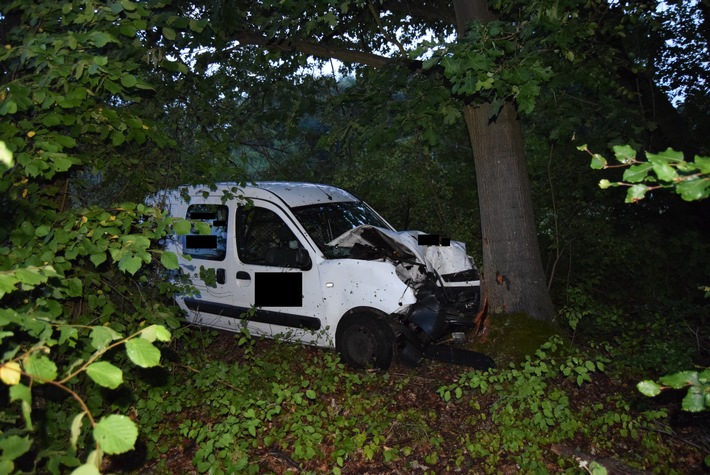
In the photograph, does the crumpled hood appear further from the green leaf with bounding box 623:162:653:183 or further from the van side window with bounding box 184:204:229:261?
the green leaf with bounding box 623:162:653:183

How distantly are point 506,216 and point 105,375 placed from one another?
15.3 feet

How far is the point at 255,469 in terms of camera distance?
11.6ft

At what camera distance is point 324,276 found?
535cm

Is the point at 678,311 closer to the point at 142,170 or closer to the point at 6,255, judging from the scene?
the point at 142,170

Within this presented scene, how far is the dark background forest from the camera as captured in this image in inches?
110

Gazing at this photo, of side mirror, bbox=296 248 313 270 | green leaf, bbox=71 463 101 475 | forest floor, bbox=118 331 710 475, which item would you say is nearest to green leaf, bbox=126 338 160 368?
green leaf, bbox=71 463 101 475

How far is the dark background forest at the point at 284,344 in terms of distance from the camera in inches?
110

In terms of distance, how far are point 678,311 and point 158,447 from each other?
5963 millimetres

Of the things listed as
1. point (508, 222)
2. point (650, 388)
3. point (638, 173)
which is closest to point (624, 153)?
point (638, 173)

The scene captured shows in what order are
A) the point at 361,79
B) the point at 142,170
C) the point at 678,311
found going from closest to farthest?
the point at 142,170
the point at 678,311
the point at 361,79

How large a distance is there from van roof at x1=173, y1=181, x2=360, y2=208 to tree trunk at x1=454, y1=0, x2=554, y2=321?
200 centimetres

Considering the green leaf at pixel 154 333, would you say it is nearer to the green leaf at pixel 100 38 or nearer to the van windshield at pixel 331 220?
the green leaf at pixel 100 38

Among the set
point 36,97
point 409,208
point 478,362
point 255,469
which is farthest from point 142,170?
point 409,208

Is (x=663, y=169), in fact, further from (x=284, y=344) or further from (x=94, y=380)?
(x=284, y=344)
